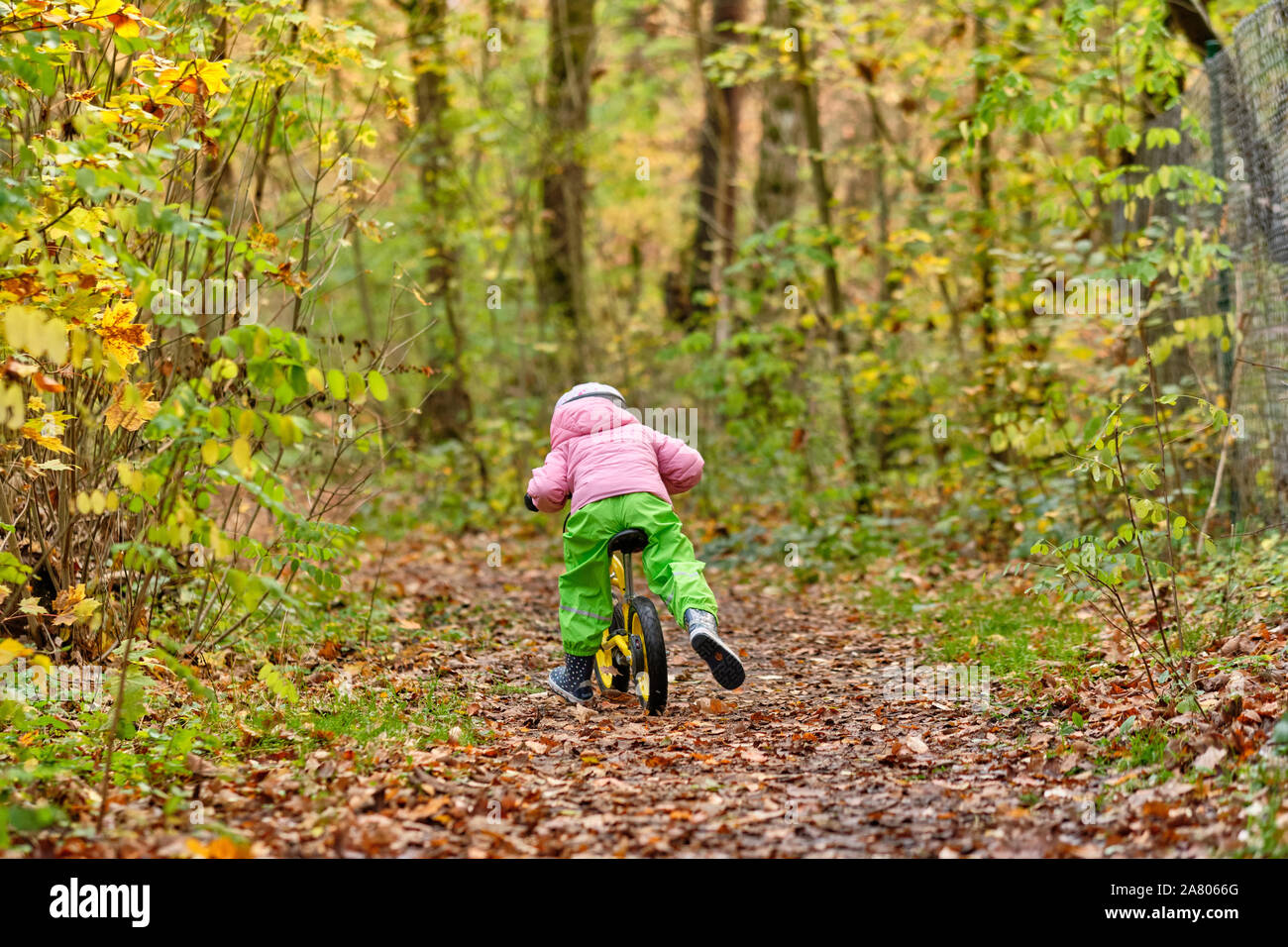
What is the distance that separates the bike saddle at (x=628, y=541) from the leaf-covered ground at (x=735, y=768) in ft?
2.70

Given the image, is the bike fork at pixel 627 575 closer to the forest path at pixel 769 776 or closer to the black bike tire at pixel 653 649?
the black bike tire at pixel 653 649

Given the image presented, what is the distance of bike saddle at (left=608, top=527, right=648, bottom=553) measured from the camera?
17.2 feet

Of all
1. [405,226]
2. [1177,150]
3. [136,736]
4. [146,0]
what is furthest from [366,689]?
[405,226]

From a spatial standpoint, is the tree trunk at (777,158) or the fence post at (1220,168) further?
the tree trunk at (777,158)

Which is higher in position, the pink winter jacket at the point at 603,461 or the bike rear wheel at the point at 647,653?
the pink winter jacket at the point at 603,461

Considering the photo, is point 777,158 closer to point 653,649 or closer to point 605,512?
point 605,512

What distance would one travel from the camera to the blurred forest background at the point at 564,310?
423 cm

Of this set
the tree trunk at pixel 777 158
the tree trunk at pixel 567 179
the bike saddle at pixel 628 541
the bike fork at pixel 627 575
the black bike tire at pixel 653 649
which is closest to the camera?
the black bike tire at pixel 653 649

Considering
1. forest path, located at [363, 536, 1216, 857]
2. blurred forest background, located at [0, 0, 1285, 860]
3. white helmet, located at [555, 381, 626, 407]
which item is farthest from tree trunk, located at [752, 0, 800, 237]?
white helmet, located at [555, 381, 626, 407]

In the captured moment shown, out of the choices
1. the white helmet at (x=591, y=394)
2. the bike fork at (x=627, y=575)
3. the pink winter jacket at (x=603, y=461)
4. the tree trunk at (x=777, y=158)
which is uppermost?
the tree trunk at (x=777, y=158)

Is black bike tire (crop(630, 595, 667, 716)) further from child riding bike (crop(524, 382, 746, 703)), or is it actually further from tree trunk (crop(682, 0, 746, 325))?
tree trunk (crop(682, 0, 746, 325))

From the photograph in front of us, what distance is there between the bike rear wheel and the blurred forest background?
4.53 ft

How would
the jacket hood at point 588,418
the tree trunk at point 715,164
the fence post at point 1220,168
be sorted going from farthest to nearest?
the tree trunk at point 715,164
the fence post at point 1220,168
the jacket hood at point 588,418

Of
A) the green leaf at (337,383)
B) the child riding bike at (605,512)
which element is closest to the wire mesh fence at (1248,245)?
the child riding bike at (605,512)
